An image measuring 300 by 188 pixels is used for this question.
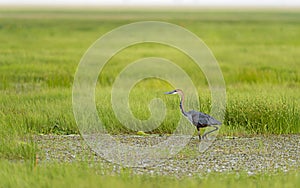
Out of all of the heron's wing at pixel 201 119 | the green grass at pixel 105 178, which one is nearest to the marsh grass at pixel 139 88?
the green grass at pixel 105 178

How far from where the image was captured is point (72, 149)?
10.7 m

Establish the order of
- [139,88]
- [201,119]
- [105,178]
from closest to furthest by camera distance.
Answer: [105,178] < [201,119] < [139,88]

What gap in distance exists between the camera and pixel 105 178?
8477mm

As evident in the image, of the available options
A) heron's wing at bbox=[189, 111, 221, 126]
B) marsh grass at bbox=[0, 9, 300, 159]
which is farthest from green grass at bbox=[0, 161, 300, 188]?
heron's wing at bbox=[189, 111, 221, 126]

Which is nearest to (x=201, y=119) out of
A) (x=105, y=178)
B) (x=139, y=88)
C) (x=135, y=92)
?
(x=105, y=178)

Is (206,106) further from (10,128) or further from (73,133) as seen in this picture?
(10,128)

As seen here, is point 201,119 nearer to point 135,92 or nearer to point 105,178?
point 105,178

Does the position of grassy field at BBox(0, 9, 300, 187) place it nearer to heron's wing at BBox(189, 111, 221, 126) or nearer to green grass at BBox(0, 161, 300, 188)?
green grass at BBox(0, 161, 300, 188)

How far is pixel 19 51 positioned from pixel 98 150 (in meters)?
18.4

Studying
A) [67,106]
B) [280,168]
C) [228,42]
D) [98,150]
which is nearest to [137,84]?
[67,106]

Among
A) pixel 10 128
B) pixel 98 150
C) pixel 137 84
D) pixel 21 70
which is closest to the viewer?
pixel 98 150

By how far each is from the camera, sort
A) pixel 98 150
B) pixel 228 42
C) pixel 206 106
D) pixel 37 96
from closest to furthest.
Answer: pixel 98 150
pixel 206 106
pixel 37 96
pixel 228 42

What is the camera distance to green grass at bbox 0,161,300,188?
322 inches

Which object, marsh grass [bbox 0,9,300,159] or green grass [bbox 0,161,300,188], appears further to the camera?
marsh grass [bbox 0,9,300,159]
